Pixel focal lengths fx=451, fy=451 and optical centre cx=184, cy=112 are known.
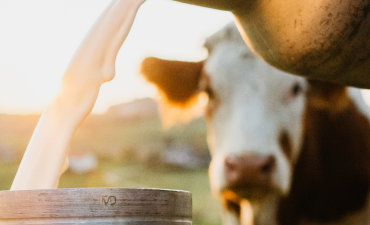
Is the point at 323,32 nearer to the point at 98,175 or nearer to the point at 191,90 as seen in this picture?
the point at 191,90

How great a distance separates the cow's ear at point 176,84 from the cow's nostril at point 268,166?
1.24 feet

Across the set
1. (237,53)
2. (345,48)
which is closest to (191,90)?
Result: (237,53)

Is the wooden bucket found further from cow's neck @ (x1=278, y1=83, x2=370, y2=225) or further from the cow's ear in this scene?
the cow's ear

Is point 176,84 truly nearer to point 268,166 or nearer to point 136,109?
point 268,166

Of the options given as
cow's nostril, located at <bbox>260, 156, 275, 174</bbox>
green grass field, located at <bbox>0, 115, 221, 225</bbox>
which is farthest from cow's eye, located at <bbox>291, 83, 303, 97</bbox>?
green grass field, located at <bbox>0, 115, 221, 225</bbox>

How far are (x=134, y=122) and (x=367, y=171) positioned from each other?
7.72 ft

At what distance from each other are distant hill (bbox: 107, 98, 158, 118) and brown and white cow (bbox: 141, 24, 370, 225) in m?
2.01

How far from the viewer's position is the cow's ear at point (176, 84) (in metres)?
1.46

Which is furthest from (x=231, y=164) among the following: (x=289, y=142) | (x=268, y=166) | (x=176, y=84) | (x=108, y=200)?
(x=108, y=200)

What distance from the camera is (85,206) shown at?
0.37 m

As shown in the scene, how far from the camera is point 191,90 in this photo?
4.89 ft

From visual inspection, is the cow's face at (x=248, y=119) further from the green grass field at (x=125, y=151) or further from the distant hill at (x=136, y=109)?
the distant hill at (x=136, y=109)

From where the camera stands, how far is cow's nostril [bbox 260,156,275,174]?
1.10m

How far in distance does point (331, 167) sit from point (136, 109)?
230 cm
